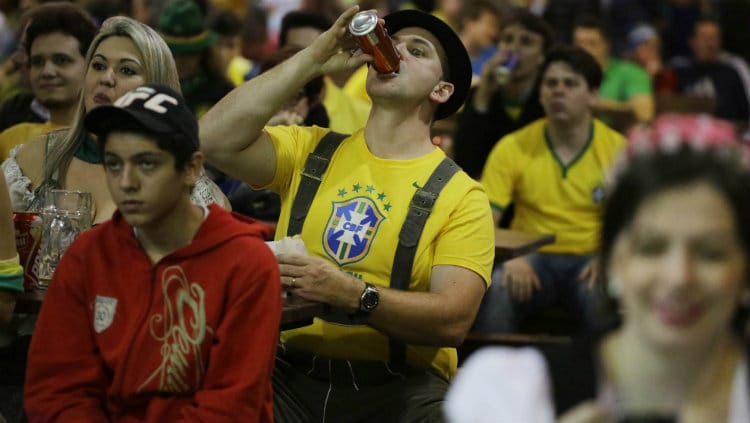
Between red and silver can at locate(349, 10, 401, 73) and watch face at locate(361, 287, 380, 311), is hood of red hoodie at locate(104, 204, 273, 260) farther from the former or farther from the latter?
red and silver can at locate(349, 10, 401, 73)

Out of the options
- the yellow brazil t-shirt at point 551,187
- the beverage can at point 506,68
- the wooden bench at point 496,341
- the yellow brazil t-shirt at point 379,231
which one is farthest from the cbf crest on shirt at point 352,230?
the beverage can at point 506,68

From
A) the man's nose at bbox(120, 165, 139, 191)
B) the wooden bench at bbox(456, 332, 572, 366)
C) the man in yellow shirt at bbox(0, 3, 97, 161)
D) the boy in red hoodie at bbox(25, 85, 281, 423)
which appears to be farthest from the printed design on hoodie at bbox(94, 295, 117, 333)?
the wooden bench at bbox(456, 332, 572, 366)

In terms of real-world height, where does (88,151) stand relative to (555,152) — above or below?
above

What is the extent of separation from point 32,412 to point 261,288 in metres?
0.57

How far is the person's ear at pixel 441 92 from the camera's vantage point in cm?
363

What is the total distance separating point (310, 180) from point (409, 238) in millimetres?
359

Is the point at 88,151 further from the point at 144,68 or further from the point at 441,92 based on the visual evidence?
the point at 441,92

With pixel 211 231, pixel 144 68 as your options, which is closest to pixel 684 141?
pixel 211 231

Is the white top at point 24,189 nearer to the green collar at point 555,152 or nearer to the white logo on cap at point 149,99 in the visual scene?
the white logo on cap at point 149,99

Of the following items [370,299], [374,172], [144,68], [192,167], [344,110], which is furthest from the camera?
[344,110]

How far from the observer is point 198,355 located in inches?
105

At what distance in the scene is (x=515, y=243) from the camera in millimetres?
4445

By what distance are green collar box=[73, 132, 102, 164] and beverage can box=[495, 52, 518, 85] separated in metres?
2.93

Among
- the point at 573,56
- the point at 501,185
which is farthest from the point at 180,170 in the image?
the point at 573,56
